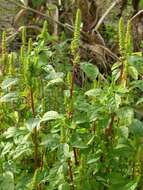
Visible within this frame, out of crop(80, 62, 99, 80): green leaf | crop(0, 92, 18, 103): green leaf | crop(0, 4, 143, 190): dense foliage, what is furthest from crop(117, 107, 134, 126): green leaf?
crop(0, 92, 18, 103): green leaf

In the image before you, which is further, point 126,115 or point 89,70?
point 89,70

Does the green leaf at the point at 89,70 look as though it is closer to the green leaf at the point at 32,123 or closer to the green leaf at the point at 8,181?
the green leaf at the point at 32,123

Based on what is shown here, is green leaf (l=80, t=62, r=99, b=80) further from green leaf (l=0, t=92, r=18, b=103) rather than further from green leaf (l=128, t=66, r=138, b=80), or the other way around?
green leaf (l=0, t=92, r=18, b=103)

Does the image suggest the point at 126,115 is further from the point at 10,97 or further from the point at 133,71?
the point at 10,97

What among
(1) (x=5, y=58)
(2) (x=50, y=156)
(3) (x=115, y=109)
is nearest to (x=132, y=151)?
(3) (x=115, y=109)

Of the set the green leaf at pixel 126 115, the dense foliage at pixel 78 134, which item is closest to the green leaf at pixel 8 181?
the dense foliage at pixel 78 134

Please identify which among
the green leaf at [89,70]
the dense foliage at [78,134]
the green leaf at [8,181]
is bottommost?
the green leaf at [8,181]

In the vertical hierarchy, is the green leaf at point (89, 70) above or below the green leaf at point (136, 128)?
above

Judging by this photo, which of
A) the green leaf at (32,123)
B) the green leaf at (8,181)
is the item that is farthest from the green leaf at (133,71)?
the green leaf at (8,181)

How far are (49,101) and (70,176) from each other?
544 millimetres

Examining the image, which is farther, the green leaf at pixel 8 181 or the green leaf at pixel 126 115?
the green leaf at pixel 8 181

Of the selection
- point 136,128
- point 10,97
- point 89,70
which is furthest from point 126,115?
point 10,97

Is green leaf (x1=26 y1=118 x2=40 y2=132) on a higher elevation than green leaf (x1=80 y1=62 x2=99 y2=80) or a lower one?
lower

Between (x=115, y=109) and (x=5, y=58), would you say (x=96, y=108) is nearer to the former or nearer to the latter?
(x=115, y=109)
